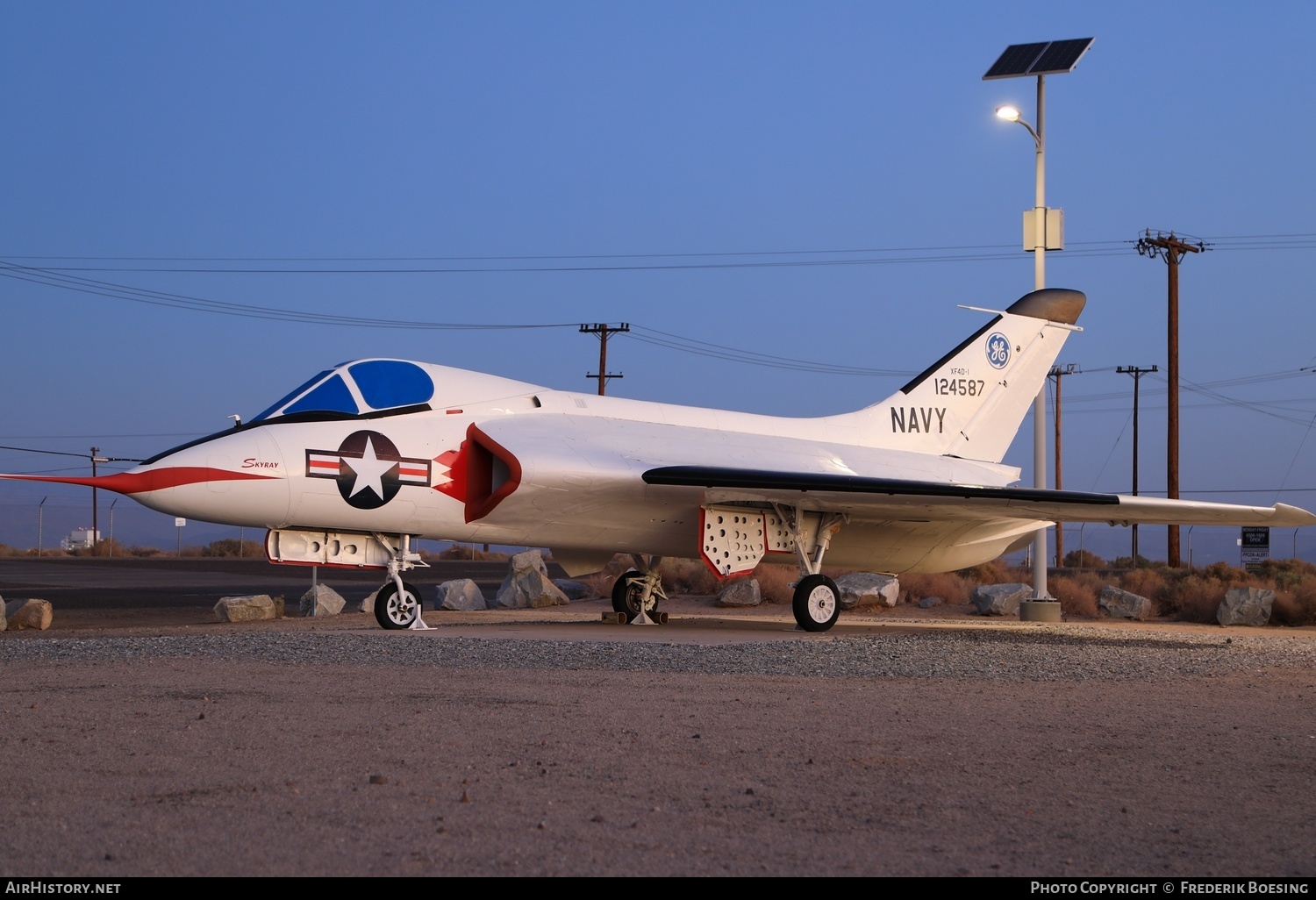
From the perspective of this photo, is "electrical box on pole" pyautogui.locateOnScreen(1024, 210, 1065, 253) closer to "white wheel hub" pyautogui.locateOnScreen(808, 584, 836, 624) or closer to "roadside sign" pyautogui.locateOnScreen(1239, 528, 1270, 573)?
"white wheel hub" pyautogui.locateOnScreen(808, 584, 836, 624)

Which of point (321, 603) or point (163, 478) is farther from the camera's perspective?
point (321, 603)

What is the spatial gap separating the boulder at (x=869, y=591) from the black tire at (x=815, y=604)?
8224mm

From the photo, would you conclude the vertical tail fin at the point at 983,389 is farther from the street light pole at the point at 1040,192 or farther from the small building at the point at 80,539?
the small building at the point at 80,539

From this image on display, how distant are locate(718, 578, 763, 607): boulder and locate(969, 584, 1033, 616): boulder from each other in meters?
4.41

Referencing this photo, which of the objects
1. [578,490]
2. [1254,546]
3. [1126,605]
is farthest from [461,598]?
[1254,546]

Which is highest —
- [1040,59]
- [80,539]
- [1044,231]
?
[1040,59]

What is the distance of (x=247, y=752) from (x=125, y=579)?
32650 millimetres

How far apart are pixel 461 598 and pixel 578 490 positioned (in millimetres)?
9275

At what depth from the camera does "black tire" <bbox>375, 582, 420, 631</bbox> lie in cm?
1397

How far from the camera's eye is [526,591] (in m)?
23.1

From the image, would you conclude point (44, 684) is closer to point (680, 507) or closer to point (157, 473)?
point (157, 473)

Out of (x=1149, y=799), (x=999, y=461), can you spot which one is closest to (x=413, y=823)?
(x=1149, y=799)

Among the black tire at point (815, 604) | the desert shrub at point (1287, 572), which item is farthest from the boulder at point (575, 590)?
the desert shrub at point (1287, 572)

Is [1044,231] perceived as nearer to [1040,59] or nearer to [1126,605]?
[1040,59]
